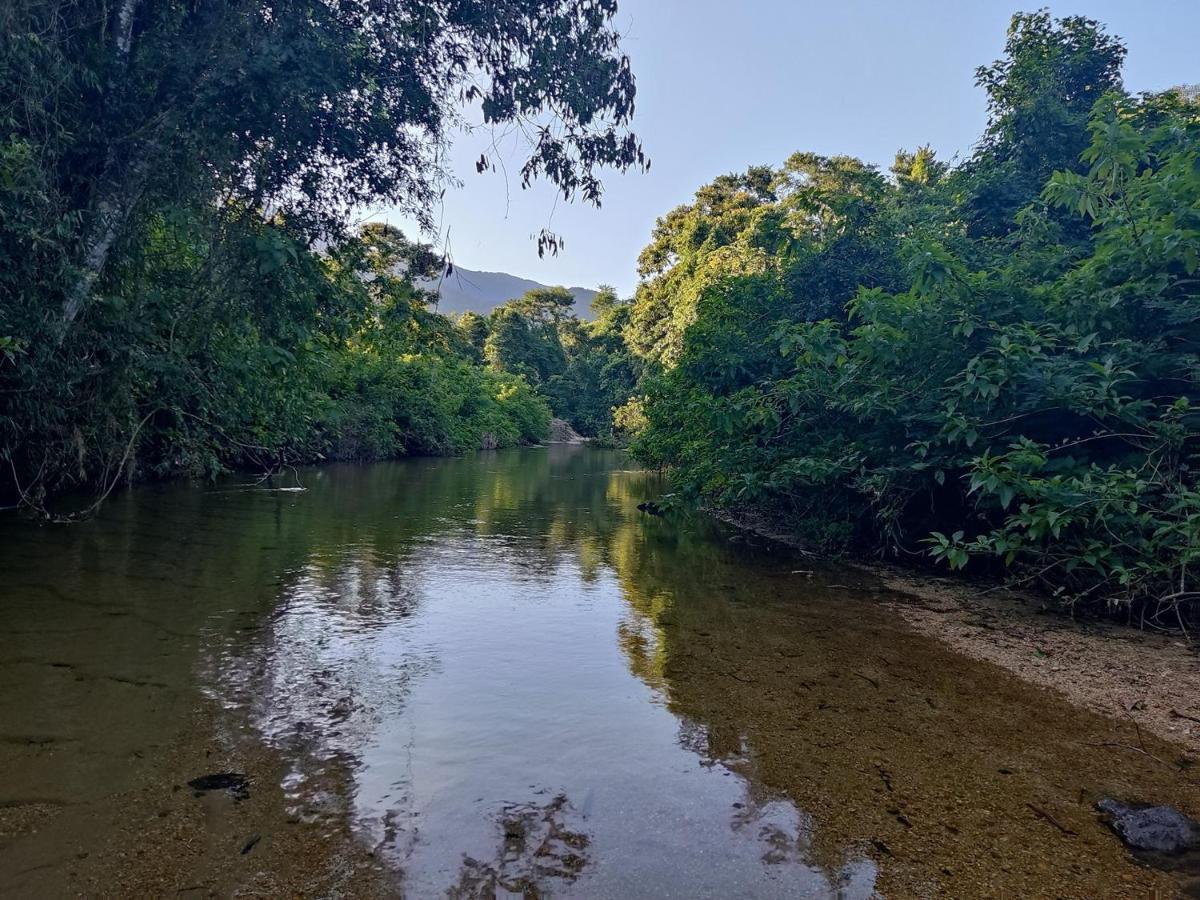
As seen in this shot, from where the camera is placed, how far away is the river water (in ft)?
9.02

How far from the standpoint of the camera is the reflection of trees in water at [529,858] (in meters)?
2.63

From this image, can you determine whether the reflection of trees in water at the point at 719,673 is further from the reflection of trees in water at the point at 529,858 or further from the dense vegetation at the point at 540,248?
the dense vegetation at the point at 540,248

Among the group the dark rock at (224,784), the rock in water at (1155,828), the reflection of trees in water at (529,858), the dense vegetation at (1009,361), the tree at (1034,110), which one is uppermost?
the tree at (1034,110)

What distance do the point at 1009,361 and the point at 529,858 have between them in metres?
5.97

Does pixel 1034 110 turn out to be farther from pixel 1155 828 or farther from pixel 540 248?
pixel 1155 828

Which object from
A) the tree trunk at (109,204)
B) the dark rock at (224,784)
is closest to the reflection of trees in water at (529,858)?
the dark rock at (224,784)

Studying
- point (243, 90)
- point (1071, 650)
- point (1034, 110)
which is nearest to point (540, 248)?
point (243, 90)

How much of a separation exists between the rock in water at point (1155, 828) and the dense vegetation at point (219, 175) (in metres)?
6.24

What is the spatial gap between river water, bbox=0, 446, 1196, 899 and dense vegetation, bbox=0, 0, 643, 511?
2.30m

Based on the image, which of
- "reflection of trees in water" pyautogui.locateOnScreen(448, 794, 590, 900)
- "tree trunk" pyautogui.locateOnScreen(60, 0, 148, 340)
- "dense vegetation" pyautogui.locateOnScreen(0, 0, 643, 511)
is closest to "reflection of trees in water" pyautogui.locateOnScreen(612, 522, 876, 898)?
"reflection of trees in water" pyautogui.locateOnScreen(448, 794, 590, 900)

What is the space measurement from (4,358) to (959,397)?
30.6 ft

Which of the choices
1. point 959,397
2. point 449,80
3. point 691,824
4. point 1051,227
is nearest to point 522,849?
point 691,824

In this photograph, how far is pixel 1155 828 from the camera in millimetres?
3014

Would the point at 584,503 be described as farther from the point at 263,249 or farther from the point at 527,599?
the point at 263,249
